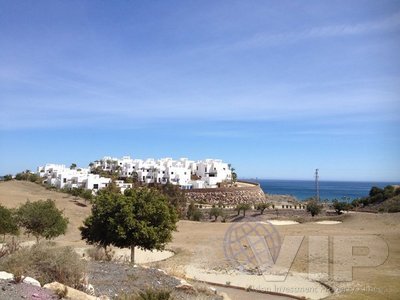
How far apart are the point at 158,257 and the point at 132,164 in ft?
283

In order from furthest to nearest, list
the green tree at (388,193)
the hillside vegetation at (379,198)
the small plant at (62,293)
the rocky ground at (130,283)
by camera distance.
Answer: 1. the green tree at (388,193)
2. the hillside vegetation at (379,198)
3. the rocky ground at (130,283)
4. the small plant at (62,293)

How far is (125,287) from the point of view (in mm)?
13211

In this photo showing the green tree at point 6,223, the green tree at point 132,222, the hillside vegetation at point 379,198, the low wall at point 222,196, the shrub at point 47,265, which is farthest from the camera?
the low wall at point 222,196

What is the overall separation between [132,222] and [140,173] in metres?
85.6

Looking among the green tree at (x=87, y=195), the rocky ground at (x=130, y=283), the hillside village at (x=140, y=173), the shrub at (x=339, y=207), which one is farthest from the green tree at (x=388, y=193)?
the rocky ground at (x=130, y=283)

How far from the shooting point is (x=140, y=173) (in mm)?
106562

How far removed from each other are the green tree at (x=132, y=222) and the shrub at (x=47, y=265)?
30.7 feet

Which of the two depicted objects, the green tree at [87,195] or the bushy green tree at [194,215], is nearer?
the bushy green tree at [194,215]

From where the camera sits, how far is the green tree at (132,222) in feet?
72.4

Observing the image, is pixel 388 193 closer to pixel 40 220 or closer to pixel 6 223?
pixel 40 220

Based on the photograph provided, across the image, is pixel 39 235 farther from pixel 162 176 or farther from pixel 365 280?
pixel 162 176

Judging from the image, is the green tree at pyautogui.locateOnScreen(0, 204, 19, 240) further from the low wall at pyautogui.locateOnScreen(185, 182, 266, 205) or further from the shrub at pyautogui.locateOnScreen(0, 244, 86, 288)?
the low wall at pyautogui.locateOnScreen(185, 182, 266, 205)

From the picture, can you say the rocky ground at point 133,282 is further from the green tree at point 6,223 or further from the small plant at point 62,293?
the green tree at point 6,223

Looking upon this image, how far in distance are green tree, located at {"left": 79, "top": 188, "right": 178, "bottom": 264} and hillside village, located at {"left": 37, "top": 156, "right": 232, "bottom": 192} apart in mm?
63886
